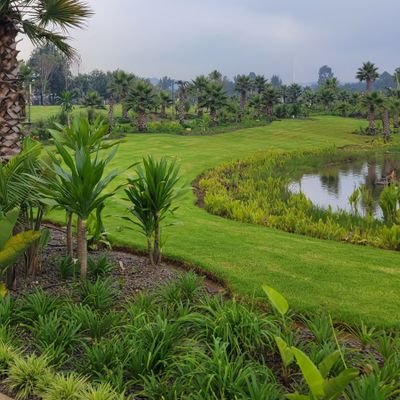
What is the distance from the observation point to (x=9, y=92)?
25.7 feet

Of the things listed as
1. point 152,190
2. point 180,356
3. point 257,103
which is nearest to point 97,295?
point 152,190

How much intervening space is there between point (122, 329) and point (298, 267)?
315cm

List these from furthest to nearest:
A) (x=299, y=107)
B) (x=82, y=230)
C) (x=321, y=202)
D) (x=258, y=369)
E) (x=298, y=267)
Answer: (x=299, y=107), (x=321, y=202), (x=298, y=267), (x=82, y=230), (x=258, y=369)

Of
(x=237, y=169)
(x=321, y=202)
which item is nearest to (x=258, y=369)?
(x=321, y=202)

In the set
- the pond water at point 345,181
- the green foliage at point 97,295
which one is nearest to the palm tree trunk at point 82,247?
the green foliage at point 97,295

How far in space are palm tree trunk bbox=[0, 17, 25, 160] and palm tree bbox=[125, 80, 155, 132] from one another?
32.1 metres

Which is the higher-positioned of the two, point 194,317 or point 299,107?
point 299,107

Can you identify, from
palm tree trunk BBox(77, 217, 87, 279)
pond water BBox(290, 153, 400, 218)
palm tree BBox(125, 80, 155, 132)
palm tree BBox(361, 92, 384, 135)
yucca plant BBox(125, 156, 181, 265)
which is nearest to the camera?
palm tree trunk BBox(77, 217, 87, 279)

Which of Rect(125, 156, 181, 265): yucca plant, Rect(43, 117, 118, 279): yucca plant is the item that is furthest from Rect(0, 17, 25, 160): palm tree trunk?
Rect(43, 117, 118, 279): yucca plant

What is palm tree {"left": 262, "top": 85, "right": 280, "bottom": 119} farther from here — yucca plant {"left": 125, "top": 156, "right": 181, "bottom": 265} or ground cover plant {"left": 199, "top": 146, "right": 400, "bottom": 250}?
yucca plant {"left": 125, "top": 156, "right": 181, "bottom": 265}

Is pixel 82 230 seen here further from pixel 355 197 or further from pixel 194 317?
pixel 355 197

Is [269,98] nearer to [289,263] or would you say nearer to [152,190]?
[289,263]

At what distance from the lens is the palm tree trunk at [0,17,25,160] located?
778 cm

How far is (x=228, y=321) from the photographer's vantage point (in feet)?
14.1
